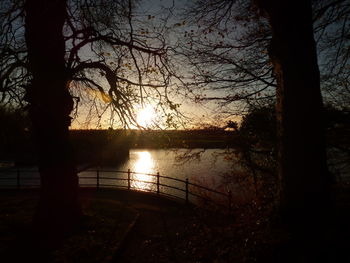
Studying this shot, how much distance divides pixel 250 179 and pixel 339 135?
4732 mm

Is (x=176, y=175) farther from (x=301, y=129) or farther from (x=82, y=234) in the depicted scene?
(x=301, y=129)

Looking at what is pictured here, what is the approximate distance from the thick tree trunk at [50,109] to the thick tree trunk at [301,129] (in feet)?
17.9

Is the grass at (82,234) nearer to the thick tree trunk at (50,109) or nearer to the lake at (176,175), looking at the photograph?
the thick tree trunk at (50,109)

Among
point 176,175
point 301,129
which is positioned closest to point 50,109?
point 301,129

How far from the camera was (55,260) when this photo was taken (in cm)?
537

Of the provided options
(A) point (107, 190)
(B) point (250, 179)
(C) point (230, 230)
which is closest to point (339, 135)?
(B) point (250, 179)

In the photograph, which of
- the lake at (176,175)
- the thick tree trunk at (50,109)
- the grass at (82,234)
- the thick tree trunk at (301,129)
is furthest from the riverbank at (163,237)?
the lake at (176,175)

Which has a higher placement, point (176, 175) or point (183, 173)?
point (183, 173)

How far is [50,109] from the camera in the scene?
7.03 m

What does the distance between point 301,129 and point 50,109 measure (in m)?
5.91

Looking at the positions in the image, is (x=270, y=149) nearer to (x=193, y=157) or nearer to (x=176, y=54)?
(x=193, y=157)

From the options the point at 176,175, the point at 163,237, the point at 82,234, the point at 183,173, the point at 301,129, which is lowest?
the point at 176,175

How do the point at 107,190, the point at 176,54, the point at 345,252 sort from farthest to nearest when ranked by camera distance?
1. the point at 107,190
2. the point at 176,54
3. the point at 345,252

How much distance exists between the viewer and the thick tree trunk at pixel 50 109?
689 centimetres
